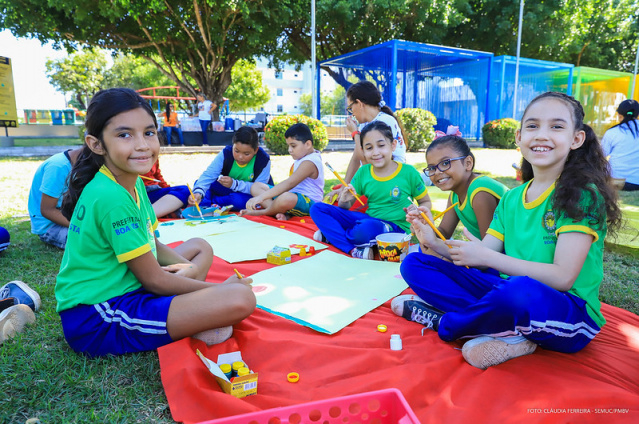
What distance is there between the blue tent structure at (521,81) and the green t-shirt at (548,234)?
12.5 metres

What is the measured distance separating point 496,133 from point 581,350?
1122 centimetres

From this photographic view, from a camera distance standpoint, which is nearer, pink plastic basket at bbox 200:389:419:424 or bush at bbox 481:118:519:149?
pink plastic basket at bbox 200:389:419:424

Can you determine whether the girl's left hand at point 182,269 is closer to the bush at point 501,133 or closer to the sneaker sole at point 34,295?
the sneaker sole at point 34,295

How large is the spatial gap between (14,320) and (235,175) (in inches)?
102

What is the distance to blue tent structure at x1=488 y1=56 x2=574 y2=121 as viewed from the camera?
42.9 ft

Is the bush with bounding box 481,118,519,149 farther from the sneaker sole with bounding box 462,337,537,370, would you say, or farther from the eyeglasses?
the sneaker sole with bounding box 462,337,537,370

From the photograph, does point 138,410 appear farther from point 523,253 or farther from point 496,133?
point 496,133

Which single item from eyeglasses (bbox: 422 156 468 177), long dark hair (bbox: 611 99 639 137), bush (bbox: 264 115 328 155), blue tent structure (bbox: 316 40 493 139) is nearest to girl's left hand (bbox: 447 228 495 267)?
eyeglasses (bbox: 422 156 468 177)

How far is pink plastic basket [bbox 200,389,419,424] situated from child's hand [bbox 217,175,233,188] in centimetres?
317

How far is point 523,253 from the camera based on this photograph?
60.2 inches

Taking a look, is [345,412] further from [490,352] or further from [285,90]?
[285,90]

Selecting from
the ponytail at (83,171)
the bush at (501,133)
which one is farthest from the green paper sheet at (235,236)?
the bush at (501,133)

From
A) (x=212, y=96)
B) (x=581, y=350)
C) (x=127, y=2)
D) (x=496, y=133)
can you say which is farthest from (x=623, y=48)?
(x=581, y=350)

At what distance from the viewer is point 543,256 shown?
4.77 feet
